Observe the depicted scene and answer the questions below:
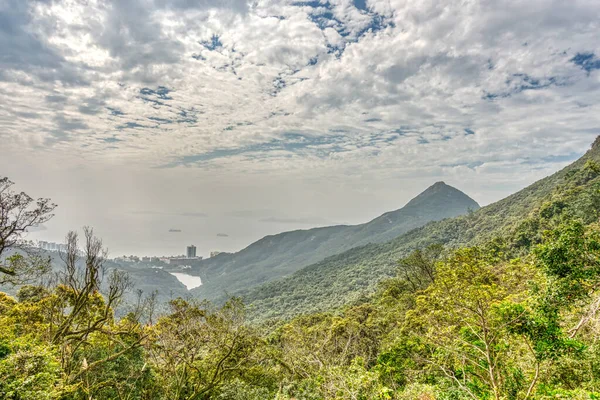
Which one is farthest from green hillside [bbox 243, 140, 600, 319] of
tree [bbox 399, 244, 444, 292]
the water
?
the water

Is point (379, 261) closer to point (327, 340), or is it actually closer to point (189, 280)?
point (327, 340)

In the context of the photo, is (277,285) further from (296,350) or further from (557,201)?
(296,350)

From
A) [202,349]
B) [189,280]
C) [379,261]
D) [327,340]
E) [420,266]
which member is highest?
[420,266]

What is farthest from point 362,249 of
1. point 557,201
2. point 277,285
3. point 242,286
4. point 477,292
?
point 477,292

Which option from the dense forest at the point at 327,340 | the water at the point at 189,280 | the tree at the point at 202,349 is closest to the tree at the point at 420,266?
the dense forest at the point at 327,340

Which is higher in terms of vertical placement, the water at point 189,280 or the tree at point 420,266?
the tree at point 420,266

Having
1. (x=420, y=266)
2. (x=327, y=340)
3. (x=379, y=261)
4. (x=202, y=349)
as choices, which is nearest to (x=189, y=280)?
(x=379, y=261)

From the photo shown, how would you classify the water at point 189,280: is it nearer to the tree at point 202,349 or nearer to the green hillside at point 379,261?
the green hillside at point 379,261

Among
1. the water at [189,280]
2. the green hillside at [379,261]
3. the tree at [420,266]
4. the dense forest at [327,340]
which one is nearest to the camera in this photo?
the dense forest at [327,340]

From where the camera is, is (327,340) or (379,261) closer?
(327,340)
